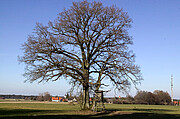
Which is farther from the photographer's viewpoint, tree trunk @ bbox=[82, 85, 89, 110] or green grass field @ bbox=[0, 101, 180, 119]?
tree trunk @ bbox=[82, 85, 89, 110]

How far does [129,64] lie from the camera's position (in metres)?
29.6

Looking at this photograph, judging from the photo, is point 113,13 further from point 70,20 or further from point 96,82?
point 96,82

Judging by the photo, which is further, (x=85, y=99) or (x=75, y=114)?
(x=85, y=99)

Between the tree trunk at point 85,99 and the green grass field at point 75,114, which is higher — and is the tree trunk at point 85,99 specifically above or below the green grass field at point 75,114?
above

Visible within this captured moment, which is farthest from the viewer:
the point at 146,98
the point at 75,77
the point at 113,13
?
the point at 146,98

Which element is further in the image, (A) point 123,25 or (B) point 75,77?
(A) point 123,25

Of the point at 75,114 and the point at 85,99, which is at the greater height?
the point at 85,99

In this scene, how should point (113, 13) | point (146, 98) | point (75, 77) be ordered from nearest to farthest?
point (75, 77) < point (113, 13) < point (146, 98)

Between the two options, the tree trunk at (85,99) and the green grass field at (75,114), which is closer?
the green grass field at (75,114)

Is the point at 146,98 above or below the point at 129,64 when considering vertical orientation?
below

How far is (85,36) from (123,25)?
16.9ft

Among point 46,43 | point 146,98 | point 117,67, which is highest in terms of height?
point 46,43

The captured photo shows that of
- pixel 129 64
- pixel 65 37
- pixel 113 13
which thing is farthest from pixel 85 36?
pixel 129 64

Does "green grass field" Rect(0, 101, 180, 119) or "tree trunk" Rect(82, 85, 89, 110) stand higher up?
"tree trunk" Rect(82, 85, 89, 110)
